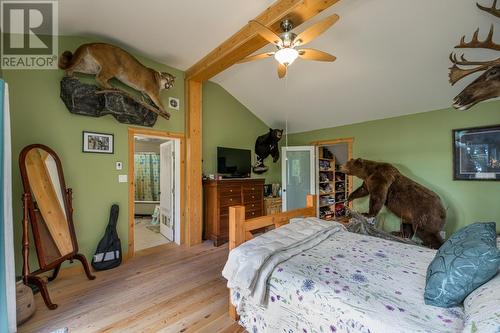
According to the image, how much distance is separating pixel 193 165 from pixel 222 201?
813 millimetres

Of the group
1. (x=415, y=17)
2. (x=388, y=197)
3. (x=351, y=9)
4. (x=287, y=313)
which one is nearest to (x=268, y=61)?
(x=351, y=9)

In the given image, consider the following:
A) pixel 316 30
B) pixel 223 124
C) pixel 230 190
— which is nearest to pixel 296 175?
pixel 230 190

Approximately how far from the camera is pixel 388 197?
131 inches

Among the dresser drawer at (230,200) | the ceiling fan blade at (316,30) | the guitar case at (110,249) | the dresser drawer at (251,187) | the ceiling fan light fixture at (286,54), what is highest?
the ceiling fan blade at (316,30)

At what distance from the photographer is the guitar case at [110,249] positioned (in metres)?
2.79

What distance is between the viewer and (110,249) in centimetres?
288

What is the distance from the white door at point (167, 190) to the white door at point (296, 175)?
2464mm

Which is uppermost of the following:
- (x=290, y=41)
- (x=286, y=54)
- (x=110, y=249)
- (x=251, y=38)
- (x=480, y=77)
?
(x=251, y=38)

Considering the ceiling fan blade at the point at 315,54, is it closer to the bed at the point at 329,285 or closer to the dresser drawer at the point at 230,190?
the bed at the point at 329,285

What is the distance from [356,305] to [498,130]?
3.49 m

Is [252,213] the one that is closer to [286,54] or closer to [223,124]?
Answer: [223,124]

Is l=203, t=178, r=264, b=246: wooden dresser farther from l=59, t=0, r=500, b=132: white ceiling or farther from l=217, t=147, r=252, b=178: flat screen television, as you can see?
l=59, t=0, r=500, b=132: white ceiling

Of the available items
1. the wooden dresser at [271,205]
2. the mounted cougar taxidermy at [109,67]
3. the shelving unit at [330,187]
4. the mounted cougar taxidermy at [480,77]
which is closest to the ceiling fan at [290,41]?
the mounted cougar taxidermy at [480,77]

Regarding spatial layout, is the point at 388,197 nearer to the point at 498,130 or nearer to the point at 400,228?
the point at 400,228
